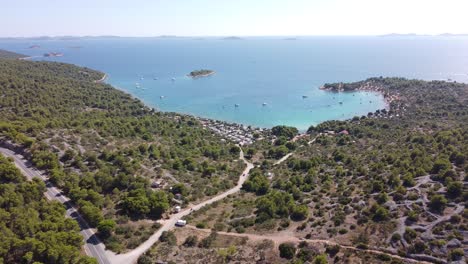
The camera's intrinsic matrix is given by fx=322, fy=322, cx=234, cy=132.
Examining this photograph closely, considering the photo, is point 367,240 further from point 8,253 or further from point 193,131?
point 193,131

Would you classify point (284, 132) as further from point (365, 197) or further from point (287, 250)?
point (287, 250)

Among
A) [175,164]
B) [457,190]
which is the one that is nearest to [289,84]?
[175,164]

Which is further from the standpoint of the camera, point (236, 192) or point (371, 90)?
point (371, 90)

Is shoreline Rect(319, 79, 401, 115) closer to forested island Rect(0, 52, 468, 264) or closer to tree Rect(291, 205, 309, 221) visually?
forested island Rect(0, 52, 468, 264)

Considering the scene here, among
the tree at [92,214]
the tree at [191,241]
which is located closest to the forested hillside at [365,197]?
the tree at [191,241]

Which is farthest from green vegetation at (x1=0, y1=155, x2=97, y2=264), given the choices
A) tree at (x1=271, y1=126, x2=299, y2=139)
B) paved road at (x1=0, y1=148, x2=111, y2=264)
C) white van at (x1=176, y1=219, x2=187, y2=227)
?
tree at (x1=271, y1=126, x2=299, y2=139)

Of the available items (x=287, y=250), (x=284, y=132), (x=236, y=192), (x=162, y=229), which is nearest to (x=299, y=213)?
(x=287, y=250)

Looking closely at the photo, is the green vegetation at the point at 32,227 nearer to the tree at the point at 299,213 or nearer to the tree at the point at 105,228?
the tree at the point at 105,228
